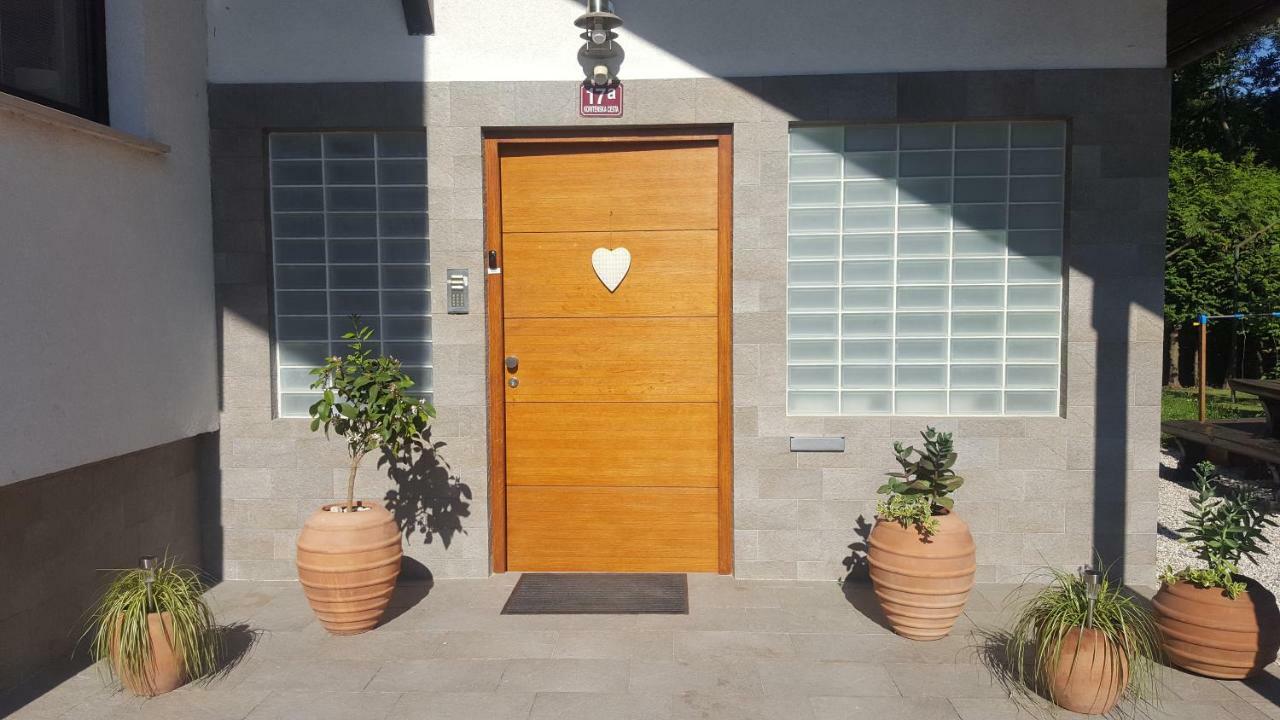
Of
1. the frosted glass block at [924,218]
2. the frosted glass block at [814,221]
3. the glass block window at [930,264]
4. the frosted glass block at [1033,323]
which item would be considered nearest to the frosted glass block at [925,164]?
the glass block window at [930,264]

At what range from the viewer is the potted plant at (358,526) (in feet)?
11.6

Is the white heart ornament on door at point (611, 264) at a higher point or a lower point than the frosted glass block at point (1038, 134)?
lower

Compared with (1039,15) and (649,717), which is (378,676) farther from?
(1039,15)

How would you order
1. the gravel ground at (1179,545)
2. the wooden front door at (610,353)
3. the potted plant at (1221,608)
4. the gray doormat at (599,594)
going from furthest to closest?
the gravel ground at (1179,545) → the wooden front door at (610,353) → the gray doormat at (599,594) → the potted plant at (1221,608)

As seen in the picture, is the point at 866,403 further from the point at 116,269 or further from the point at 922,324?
the point at 116,269

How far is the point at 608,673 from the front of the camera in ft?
10.6

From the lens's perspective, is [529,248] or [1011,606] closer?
[1011,606]

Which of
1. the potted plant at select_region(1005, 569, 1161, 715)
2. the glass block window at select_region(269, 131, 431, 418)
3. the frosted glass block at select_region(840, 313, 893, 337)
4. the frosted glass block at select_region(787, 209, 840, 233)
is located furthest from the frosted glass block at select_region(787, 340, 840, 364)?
the glass block window at select_region(269, 131, 431, 418)

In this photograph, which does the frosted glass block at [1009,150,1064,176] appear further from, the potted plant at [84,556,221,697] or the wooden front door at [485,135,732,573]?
the potted plant at [84,556,221,697]

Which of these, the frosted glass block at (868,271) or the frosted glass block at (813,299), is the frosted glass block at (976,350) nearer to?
the frosted glass block at (868,271)

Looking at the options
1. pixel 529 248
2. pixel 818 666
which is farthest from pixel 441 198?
pixel 818 666

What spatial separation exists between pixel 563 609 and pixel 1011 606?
6.90 feet

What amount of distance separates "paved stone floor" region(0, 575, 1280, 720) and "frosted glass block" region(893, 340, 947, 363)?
1191 mm

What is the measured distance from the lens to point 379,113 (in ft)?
13.8
